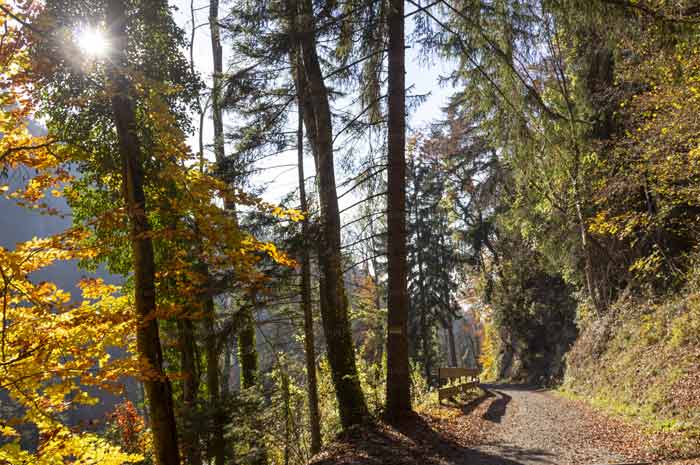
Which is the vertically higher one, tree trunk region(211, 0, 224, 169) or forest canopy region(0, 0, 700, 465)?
tree trunk region(211, 0, 224, 169)

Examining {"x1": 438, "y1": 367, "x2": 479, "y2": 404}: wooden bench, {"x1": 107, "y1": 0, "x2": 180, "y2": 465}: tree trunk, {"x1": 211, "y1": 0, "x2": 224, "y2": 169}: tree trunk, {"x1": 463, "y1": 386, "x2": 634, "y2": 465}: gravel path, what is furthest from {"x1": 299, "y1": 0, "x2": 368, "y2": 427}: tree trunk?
{"x1": 438, "y1": 367, "x2": 479, "y2": 404}: wooden bench

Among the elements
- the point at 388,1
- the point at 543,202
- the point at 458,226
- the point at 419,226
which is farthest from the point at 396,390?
the point at 458,226

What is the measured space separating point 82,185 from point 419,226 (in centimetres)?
1789

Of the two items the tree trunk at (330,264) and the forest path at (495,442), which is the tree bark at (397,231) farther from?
the tree trunk at (330,264)

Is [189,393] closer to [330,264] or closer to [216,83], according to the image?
[330,264]

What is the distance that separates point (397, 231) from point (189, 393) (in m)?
6.96

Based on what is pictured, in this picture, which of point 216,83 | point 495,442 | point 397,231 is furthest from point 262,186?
point 495,442

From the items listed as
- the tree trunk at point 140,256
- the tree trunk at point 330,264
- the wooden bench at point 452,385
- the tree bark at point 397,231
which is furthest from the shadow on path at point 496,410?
the tree trunk at point 140,256

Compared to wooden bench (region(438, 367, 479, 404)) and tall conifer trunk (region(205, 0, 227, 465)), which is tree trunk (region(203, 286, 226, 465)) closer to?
tall conifer trunk (region(205, 0, 227, 465))

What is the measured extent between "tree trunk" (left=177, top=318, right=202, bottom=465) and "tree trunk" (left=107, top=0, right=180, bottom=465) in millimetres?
2367

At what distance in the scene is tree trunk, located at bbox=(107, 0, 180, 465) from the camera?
6.41 meters

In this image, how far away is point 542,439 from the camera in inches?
297

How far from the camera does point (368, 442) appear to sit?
6.88 meters

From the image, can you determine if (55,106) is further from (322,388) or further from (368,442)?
(322,388)
